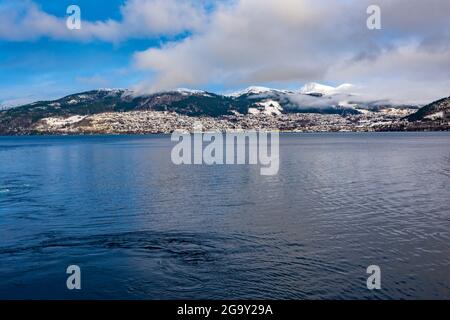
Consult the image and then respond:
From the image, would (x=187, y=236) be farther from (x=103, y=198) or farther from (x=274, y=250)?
(x=103, y=198)

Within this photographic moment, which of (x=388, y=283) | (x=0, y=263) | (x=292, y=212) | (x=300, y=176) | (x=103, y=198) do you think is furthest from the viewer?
(x=300, y=176)

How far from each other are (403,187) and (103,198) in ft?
138

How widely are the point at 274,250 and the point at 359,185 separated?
37.6 m

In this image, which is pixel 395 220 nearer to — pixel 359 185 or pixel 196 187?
pixel 359 185

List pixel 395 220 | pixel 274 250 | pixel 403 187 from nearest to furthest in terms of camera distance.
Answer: pixel 274 250 → pixel 395 220 → pixel 403 187

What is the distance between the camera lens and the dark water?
27156 millimetres

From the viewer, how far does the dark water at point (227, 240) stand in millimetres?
27156

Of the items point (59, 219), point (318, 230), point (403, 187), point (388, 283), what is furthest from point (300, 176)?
point (388, 283)

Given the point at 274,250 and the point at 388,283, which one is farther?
the point at 274,250

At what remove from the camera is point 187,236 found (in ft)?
126

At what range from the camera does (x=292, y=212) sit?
48219mm

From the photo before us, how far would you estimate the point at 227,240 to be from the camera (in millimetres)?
37062
